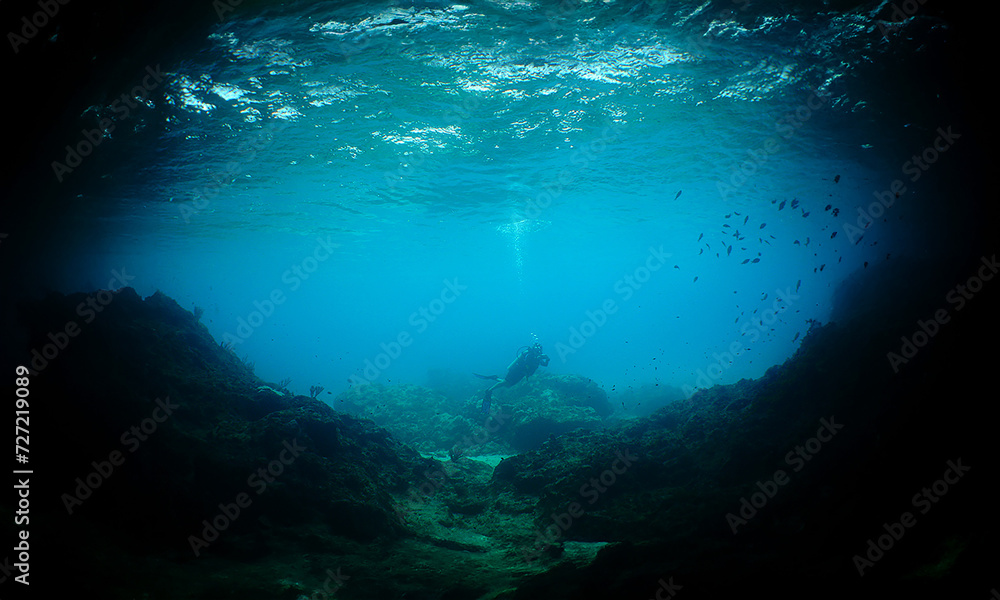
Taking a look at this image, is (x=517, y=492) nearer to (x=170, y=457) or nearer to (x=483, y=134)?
(x=170, y=457)

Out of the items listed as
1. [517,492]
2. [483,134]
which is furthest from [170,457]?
[483,134]

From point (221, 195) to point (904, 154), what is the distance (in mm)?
35119

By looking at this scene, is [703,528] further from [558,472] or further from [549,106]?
[549,106]

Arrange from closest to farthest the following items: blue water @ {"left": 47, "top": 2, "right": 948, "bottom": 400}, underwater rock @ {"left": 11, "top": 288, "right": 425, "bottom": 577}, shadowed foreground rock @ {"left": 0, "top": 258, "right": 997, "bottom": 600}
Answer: shadowed foreground rock @ {"left": 0, "top": 258, "right": 997, "bottom": 600}
underwater rock @ {"left": 11, "top": 288, "right": 425, "bottom": 577}
blue water @ {"left": 47, "top": 2, "right": 948, "bottom": 400}

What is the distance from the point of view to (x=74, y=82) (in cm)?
855

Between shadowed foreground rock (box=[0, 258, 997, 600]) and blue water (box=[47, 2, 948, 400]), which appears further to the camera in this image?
blue water (box=[47, 2, 948, 400])

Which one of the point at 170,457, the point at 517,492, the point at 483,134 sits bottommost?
the point at 517,492

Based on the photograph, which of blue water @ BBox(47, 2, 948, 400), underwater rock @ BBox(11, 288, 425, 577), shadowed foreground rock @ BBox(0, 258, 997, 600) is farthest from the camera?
blue water @ BBox(47, 2, 948, 400)

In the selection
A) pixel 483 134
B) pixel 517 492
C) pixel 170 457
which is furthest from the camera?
pixel 483 134

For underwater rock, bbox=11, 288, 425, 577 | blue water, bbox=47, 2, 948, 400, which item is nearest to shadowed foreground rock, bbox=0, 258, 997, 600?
underwater rock, bbox=11, 288, 425, 577

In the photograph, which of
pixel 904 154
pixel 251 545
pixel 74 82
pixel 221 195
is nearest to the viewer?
pixel 251 545

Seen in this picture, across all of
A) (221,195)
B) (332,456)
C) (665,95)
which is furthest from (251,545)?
(221,195)

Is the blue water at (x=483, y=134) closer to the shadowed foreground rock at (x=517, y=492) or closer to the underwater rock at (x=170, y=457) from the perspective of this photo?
the shadowed foreground rock at (x=517, y=492)

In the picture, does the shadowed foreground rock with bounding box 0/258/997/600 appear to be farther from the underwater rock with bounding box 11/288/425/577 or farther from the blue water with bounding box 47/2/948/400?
the blue water with bounding box 47/2/948/400
